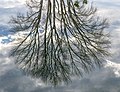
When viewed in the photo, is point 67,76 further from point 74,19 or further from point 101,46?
point 74,19

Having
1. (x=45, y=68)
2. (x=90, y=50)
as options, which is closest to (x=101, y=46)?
(x=90, y=50)

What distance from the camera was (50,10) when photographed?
64.2ft

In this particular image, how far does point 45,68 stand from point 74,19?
14.3 ft

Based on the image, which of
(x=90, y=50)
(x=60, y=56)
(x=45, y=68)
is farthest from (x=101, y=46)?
(x=45, y=68)

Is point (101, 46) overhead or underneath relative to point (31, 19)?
underneath

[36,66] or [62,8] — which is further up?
[62,8]

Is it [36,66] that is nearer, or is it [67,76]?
[36,66]

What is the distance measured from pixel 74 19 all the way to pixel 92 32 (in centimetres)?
234

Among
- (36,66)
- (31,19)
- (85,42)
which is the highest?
(31,19)

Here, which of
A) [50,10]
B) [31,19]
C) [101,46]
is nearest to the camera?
[50,10]

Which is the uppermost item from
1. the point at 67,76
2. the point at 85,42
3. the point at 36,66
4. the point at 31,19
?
the point at 31,19

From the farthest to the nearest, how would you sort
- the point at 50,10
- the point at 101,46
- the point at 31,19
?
the point at 101,46, the point at 31,19, the point at 50,10

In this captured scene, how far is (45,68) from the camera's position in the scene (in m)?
21.9

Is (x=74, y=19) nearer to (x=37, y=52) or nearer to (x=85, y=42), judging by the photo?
(x=85, y=42)
